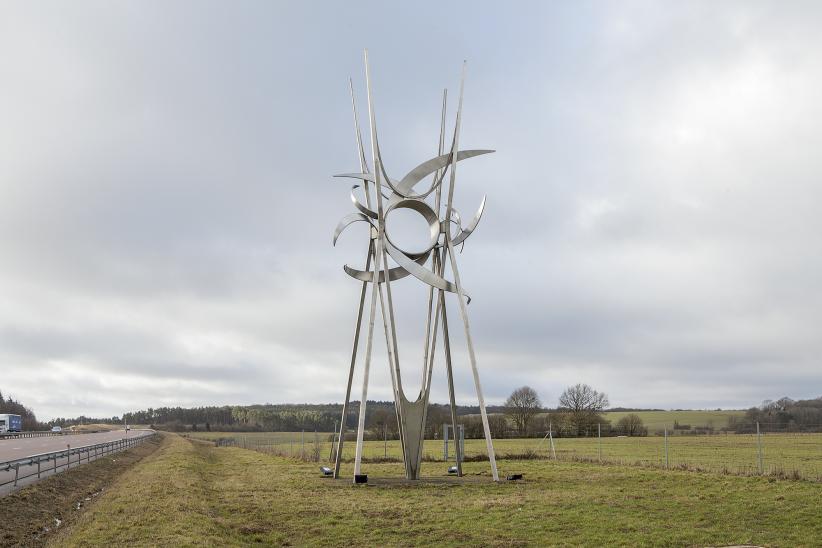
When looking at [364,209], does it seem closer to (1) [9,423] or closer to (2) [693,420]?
(1) [9,423]

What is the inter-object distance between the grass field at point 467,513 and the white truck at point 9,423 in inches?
2590

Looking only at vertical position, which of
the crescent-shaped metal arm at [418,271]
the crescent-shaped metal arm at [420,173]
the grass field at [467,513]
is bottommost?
the grass field at [467,513]

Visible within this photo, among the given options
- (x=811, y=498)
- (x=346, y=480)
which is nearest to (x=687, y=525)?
(x=811, y=498)

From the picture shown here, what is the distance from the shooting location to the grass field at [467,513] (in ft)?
41.8

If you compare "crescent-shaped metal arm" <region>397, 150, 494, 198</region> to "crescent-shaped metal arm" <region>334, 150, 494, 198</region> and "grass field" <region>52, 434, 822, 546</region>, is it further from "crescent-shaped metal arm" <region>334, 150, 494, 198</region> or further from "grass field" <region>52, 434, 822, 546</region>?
"grass field" <region>52, 434, 822, 546</region>

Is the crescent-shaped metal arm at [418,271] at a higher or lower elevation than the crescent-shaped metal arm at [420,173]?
lower

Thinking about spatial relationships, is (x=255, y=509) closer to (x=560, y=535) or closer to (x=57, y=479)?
(x=560, y=535)

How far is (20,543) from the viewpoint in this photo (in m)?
12.4

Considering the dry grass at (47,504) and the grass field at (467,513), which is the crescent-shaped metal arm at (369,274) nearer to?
the grass field at (467,513)

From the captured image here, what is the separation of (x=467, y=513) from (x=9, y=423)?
81.5m

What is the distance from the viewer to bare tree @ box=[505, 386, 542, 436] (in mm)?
85688

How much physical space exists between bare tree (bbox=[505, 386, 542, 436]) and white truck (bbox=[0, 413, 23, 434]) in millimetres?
55666

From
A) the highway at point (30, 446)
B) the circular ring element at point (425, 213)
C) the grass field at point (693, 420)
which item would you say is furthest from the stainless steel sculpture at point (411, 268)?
the grass field at point (693, 420)

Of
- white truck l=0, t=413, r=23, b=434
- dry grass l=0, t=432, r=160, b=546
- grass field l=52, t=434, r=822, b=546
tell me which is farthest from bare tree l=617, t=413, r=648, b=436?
white truck l=0, t=413, r=23, b=434
